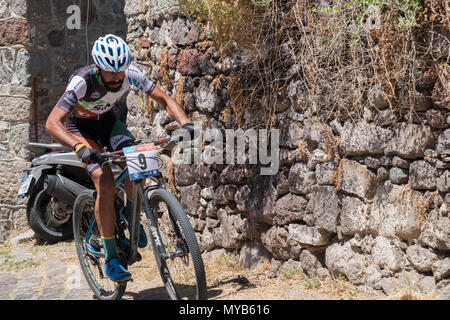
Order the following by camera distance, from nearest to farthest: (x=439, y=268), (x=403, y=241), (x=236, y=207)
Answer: (x=439, y=268) → (x=403, y=241) → (x=236, y=207)

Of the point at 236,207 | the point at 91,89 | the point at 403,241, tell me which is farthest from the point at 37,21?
the point at 403,241

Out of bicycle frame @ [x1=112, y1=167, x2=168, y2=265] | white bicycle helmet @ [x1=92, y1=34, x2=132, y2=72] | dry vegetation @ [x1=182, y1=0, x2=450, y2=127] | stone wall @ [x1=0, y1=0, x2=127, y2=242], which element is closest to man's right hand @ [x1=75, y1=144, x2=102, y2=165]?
bicycle frame @ [x1=112, y1=167, x2=168, y2=265]

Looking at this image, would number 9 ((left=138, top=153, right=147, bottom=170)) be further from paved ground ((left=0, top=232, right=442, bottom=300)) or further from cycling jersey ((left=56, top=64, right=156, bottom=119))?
paved ground ((left=0, top=232, right=442, bottom=300))

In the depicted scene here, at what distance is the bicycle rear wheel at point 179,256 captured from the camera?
344 cm

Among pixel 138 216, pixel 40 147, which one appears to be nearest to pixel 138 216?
pixel 138 216

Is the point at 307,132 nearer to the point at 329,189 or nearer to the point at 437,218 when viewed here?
the point at 329,189

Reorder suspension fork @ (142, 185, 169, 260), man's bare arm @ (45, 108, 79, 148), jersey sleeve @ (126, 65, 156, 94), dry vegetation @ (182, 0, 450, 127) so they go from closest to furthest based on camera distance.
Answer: dry vegetation @ (182, 0, 450, 127) < suspension fork @ (142, 185, 169, 260) < man's bare arm @ (45, 108, 79, 148) < jersey sleeve @ (126, 65, 156, 94)

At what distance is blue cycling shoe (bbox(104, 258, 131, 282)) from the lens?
392 cm

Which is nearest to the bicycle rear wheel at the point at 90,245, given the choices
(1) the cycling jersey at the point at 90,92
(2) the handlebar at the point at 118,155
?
(2) the handlebar at the point at 118,155

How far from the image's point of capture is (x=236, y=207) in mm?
4832

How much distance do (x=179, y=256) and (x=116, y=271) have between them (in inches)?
24.6

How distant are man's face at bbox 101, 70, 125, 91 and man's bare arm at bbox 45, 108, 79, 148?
375mm

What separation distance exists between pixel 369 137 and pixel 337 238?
0.79 m

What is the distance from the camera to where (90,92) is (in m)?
4.11
